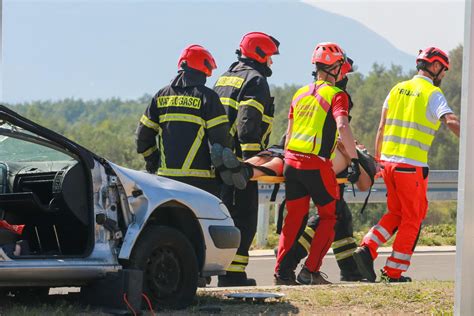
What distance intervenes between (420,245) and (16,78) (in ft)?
252

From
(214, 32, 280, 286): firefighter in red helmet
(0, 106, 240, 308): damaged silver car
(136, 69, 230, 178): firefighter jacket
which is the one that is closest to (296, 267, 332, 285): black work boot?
(214, 32, 280, 286): firefighter in red helmet

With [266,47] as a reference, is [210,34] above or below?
above

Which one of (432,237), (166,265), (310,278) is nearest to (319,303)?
(166,265)

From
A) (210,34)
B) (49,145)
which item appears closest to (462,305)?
(49,145)

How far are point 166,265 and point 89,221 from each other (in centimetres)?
72

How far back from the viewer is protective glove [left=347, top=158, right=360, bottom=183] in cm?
1080

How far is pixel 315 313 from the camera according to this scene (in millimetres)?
8508

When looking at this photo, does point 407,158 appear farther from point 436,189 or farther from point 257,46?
point 436,189

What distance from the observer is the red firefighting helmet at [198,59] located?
410 inches

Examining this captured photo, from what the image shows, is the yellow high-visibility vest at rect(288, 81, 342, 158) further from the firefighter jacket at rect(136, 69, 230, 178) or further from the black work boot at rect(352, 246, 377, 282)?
the black work boot at rect(352, 246, 377, 282)

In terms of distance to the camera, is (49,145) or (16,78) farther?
(16,78)

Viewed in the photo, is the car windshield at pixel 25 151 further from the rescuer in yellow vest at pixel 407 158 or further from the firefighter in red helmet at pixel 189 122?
the rescuer in yellow vest at pixel 407 158

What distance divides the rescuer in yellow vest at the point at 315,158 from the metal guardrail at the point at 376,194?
445 cm

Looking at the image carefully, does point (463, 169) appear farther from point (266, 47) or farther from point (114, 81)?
point (114, 81)
